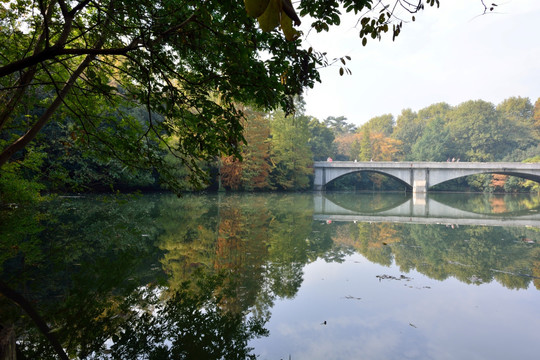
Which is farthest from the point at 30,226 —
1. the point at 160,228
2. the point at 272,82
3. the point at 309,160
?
the point at 309,160

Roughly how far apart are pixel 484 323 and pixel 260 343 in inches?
109

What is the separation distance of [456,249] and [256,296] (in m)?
6.00

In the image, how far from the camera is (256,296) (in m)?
4.16

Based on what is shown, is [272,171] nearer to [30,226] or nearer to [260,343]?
[30,226]

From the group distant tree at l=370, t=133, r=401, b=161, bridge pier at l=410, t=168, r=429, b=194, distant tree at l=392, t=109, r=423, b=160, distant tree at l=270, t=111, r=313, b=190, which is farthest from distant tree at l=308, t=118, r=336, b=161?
distant tree at l=392, t=109, r=423, b=160

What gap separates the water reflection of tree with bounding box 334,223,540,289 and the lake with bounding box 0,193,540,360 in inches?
2.2

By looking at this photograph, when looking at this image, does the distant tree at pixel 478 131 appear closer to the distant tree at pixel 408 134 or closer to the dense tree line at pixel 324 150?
the dense tree line at pixel 324 150

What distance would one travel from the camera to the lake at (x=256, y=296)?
3.01m

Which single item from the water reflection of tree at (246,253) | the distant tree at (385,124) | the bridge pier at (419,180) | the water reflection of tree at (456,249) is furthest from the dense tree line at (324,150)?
the bridge pier at (419,180)

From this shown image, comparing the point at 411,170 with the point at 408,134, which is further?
the point at 408,134

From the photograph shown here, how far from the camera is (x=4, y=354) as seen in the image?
207 cm

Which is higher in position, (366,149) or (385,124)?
(385,124)

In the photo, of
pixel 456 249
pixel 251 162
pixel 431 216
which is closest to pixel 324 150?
pixel 251 162

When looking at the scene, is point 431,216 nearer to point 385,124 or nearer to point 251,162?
point 251,162
